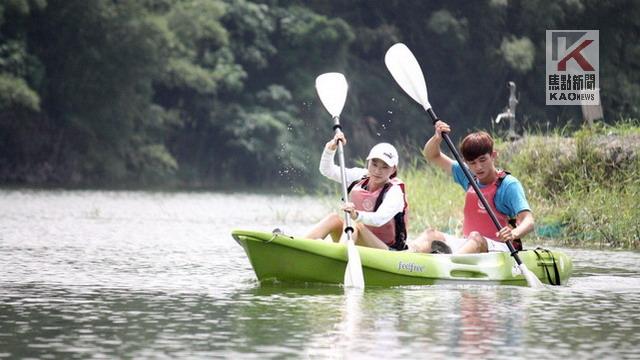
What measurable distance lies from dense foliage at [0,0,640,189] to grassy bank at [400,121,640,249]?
17.2 metres

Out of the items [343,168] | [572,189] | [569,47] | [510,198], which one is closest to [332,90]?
[343,168]

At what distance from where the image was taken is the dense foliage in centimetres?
3500

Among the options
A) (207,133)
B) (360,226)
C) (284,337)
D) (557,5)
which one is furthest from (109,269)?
(557,5)

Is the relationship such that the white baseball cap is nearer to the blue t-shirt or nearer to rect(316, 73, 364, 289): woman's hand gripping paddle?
rect(316, 73, 364, 289): woman's hand gripping paddle

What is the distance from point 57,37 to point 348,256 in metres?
26.6

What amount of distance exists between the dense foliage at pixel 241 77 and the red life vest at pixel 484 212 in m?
22.9

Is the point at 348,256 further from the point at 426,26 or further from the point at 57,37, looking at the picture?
the point at 426,26

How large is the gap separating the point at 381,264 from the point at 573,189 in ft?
19.9

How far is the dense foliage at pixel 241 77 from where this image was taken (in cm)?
3500

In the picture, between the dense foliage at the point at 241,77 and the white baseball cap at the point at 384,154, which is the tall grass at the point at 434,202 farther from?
the dense foliage at the point at 241,77

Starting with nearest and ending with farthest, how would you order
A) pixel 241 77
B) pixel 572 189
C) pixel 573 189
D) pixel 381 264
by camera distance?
pixel 381 264 → pixel 573 189 → pixel 572 189 → pixel 241 77

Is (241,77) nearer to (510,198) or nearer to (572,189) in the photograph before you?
(572,189)

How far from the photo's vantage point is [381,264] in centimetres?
1009

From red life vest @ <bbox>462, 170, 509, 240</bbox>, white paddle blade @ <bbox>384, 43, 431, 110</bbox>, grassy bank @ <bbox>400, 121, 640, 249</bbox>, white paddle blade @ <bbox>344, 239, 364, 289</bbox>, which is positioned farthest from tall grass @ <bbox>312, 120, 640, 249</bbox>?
white paddle blade @ <bbox>344, 239, 364, 289</bbox>
